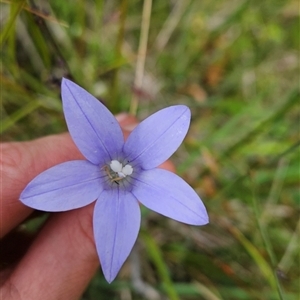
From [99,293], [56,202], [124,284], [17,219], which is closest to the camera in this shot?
[56,202]

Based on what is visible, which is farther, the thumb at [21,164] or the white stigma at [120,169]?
the thumb at [21,164]

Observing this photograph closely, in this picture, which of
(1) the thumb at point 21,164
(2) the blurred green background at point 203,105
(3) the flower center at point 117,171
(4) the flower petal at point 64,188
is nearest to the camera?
(4) the flower petal at point 64,188

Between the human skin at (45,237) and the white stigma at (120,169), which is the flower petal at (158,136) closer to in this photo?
the white stigma at (120,169)

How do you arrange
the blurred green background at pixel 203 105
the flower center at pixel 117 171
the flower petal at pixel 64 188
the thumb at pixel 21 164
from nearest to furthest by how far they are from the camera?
the flower petal at pixel 64 188, the flower center at pixel 117 171, the thumb at pixel 21 164, the blurred green background at pixel 203 105

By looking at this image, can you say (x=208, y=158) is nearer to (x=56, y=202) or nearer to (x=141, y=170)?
(x=141, y=170)

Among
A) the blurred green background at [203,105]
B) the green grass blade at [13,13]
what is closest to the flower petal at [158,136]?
the green grass blade at [13,13]

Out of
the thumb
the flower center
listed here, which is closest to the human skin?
the thumb

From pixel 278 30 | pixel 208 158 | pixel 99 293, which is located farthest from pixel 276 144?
pixel 99 293
